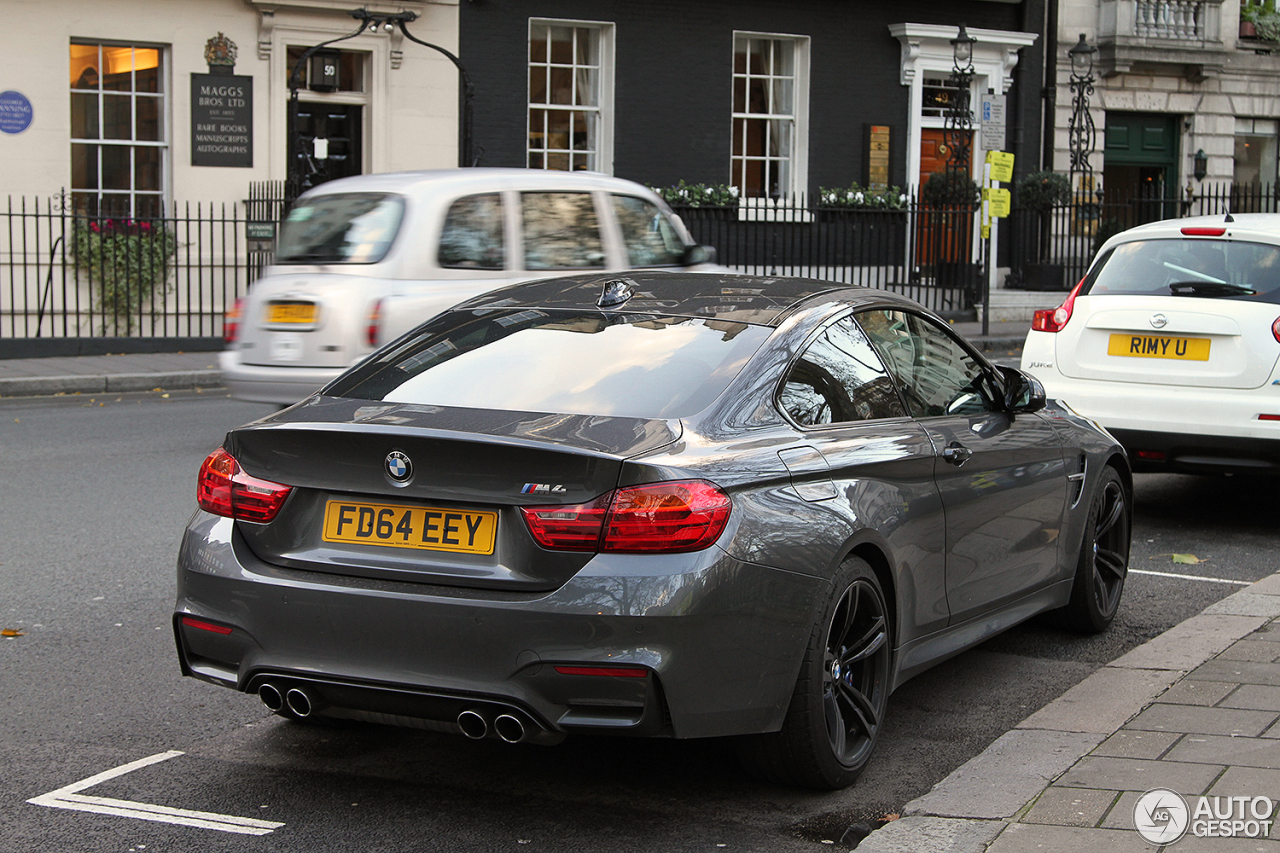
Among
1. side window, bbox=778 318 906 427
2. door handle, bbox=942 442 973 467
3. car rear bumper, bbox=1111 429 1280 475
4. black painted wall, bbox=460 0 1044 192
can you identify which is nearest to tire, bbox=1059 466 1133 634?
door handle, bbox=942 442 973 467

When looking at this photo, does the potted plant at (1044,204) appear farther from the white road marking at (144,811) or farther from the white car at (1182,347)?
the white road marking at (144,811)

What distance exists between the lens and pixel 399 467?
381 centimetres

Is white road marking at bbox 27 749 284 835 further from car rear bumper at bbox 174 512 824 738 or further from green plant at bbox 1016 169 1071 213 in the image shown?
green plant at bbox 1016 169 1071 213

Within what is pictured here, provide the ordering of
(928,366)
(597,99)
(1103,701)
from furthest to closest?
(597,99) < (928,366) < (1103,701)

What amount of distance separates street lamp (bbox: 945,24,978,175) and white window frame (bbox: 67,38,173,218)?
11.1 metres

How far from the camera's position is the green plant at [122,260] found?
1767cm

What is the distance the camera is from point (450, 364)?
175 inches

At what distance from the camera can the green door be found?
1065 inches

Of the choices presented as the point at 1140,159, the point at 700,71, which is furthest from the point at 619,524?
the point at 1140,159

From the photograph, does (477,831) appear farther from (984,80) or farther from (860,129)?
(984,80)

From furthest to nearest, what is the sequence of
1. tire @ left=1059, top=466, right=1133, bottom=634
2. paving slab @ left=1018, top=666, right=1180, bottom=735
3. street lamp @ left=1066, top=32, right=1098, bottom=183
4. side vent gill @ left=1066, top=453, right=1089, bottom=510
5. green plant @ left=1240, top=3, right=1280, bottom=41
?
green plant @ left=1240, top=3, right=1280, bottom=41
street lamp @ left=1066, top=32, right=1098, bottom=183
tire @ left=1059, top=466, right=1133, bottom=634
side vent gill @ left=1066, top=453, right=1089, bottom=510
paving slab @ left=1018, top=666, right=1180, bottom=735

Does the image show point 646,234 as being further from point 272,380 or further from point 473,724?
point 473,724

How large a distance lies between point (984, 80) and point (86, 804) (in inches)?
908

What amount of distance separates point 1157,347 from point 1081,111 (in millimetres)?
18940
